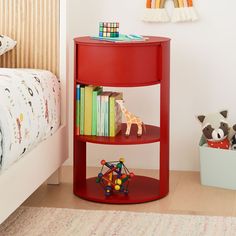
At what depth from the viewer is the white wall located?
3045 millimetres

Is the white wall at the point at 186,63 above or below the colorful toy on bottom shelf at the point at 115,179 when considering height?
above

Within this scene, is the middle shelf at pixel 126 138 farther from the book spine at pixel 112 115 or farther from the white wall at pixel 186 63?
the white wall at pixel 186 63

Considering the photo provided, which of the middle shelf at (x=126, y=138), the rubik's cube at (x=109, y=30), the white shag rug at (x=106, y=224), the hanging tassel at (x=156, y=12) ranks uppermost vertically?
the hanging tassel at (x=156, y=12)

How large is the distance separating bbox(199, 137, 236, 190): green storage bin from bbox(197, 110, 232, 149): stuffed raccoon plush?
0.04 m

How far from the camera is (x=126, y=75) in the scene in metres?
2.58

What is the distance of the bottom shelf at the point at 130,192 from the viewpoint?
104 inches

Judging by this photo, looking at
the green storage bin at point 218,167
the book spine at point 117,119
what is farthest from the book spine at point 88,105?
the green storage bin at point 218,167

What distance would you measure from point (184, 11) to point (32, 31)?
0.70 meters

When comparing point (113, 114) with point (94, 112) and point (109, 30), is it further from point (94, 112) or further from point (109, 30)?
point (109, 30)

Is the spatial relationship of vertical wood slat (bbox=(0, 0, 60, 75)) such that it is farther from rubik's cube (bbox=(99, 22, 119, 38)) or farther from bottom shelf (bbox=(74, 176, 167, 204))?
bottom shelf (bbox=(74, 176, 167, 204))

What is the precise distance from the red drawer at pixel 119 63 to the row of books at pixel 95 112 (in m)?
0.08

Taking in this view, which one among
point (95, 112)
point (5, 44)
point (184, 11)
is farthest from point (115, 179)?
point (184, 11)

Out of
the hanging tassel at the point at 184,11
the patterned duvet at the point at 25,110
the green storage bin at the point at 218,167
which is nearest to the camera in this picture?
the patterned duvet at the point at 25,110

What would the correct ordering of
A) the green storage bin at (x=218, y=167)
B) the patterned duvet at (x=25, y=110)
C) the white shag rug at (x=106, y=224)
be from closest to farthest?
the patterned duvet at (x=25, y=110)
the white shag rug at (x=106, y=224)
the green storage bin at (x=218, y=167)
